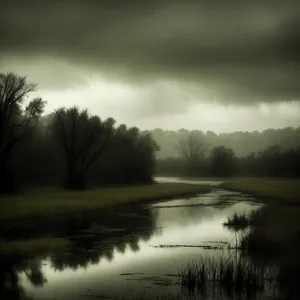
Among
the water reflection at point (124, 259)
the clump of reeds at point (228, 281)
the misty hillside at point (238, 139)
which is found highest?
the misty hillside at point (238, 139)

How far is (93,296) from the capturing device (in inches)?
461

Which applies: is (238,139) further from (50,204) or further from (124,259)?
(124,259)

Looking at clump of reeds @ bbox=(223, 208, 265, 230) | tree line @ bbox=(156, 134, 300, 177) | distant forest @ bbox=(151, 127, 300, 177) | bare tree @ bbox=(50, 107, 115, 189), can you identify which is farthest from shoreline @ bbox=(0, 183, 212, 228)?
distant forest @ bbox=(151, 127, 300, 177)

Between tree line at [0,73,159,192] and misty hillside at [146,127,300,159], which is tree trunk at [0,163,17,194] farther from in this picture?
misty hillside at [146,127,300,159]

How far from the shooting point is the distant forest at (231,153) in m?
47.0

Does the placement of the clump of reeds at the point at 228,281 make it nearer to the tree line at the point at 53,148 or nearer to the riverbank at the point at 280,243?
the riverbank at the point at 280,243

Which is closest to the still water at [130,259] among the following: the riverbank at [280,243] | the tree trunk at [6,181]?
the riverbank at [280,243]

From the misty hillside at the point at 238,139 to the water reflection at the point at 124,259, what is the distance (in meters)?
25.1

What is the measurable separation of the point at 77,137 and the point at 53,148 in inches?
121

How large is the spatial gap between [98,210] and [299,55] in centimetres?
1907

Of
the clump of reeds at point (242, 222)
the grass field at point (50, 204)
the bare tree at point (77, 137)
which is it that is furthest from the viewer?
the bare tree at point (77, 137)

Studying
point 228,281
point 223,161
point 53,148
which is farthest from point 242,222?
point 223,161

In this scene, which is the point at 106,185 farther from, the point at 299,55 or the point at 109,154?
the point at 299,55

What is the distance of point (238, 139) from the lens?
299 feet
